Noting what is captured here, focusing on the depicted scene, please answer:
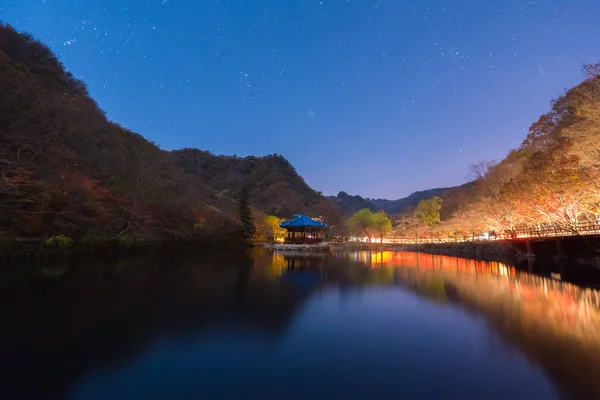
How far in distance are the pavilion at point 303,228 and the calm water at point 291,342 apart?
18.2 metres

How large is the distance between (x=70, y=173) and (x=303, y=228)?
17.7 meters

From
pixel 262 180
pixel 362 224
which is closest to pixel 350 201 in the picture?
pixel 262 180

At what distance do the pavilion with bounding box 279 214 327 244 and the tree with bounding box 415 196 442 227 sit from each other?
16.3m

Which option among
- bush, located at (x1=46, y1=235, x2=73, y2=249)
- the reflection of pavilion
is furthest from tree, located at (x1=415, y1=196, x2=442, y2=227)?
bush, located at (x1=46, y1=235, x2=73, y2=249)

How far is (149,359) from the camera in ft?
13.6

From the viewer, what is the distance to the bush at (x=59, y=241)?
14.8 metres

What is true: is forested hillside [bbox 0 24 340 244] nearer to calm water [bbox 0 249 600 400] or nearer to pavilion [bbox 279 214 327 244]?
calm water [bbox 0 249 600 400]

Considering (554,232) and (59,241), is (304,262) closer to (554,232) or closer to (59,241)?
(59,241)

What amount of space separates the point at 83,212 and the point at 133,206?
4467 millimetres

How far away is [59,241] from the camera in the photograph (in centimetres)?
1516

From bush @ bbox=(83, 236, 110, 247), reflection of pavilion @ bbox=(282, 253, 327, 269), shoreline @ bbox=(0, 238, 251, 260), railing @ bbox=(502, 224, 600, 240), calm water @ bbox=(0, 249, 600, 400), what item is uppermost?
railing @ bbox=(502, 224, 600, 240)

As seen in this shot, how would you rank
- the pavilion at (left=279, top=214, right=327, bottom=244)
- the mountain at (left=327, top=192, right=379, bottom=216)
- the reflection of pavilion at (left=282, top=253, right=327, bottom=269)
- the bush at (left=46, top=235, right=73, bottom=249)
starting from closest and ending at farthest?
the bush at (left=46, top=235, right=73, bottom=249), the reflection of pavilion at (left=282, top=253, right=327, bottom=269), the pavilion at (left=279, top=214, right=327, bottom=244), the mountain at (left=327, top=192, right=379, bottom=216)

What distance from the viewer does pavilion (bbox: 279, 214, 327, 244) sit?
27.4 m

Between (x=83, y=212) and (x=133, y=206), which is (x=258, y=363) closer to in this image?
(x=83, y=212)
